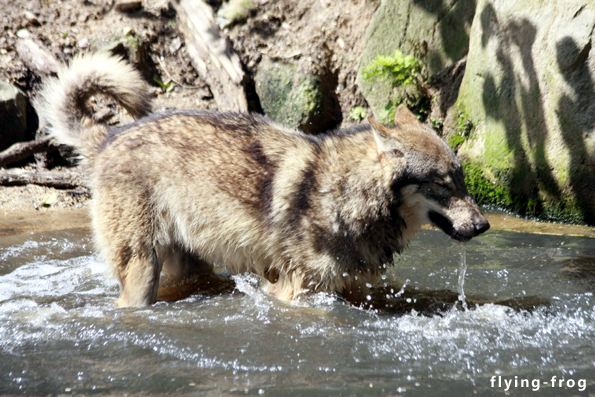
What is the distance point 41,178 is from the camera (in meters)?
7.34

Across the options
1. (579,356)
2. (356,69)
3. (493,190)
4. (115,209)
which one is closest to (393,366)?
(579,356)

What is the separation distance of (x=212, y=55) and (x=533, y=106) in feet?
16.9

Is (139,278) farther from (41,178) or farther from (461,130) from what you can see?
(461,130)

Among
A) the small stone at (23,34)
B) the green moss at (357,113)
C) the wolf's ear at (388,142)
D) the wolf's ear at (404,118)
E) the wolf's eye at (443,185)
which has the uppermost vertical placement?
the small stone at (23,34)

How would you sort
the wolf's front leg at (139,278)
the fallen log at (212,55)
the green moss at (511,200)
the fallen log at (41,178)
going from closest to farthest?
the wolf's front leg at (139,278) → the green moss at (511,200) → the fallen log at (41,178) → the fallen log at (212,55)

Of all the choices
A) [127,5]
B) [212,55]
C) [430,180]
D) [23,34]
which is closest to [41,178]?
[23,34]

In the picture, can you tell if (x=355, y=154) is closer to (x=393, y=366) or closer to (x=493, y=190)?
(x=393, y=366)

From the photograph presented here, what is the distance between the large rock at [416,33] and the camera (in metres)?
7.93

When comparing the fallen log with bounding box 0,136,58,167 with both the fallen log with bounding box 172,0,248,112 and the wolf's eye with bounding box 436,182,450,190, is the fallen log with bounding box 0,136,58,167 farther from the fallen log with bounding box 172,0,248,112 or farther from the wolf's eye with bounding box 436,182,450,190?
the wolf's eye with bounding box 436,182,450,190

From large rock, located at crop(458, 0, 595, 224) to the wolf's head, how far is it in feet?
9.25

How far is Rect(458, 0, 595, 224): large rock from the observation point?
593 centimetres

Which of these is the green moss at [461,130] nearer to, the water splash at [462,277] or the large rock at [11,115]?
→ the water splash at [462,277]

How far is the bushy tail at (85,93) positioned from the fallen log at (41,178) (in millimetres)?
2817

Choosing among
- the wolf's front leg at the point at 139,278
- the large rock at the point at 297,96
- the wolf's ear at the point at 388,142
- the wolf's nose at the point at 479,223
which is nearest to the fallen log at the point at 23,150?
the large rock at the point at 297,96
